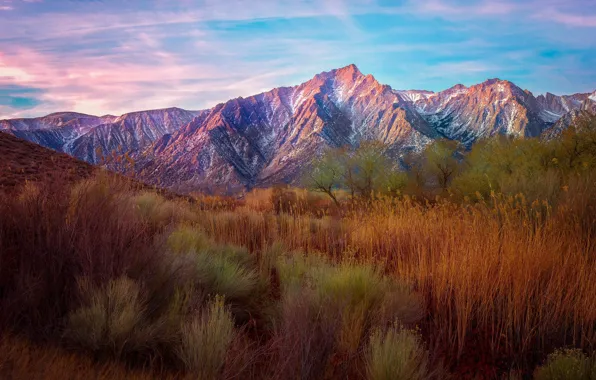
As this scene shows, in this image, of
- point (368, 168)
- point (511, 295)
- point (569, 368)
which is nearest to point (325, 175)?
point (368, 168)

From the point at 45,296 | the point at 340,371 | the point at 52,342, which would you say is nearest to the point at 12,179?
the point at 45,296

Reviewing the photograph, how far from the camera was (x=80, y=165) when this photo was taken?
1182 cm

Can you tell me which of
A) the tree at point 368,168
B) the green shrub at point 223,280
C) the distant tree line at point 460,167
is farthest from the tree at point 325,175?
the green shrub at point 223,280

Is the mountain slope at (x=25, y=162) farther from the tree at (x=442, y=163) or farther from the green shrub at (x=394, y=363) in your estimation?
the tree at (x=442, y=163)

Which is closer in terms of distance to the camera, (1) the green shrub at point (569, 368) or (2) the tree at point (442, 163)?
(1) the green shrub at point (569, 368)

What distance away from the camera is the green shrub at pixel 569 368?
9.28 ft

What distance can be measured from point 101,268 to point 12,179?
660 centimetres

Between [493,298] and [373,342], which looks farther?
[493,298]

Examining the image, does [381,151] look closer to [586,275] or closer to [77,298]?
[586,275]

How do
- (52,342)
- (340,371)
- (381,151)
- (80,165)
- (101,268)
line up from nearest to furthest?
(52,342), (340,371), (101,268), (80,165), (381,151)

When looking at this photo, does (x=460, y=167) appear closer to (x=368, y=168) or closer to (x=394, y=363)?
(x=368, y=168)

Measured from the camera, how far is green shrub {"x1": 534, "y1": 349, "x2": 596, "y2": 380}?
2.83m

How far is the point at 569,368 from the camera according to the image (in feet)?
9.60

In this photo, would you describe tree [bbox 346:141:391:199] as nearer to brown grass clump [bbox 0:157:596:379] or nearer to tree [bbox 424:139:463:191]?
tree [bbox 424:139:463:191]
